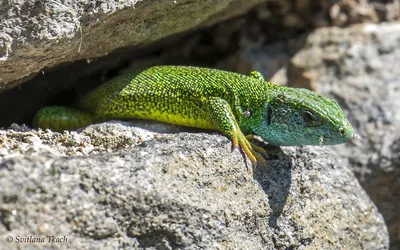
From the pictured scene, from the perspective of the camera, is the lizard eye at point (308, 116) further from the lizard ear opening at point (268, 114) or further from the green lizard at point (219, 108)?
the lizard ear opening at point (268, 114)

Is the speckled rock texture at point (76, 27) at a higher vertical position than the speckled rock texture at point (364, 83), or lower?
higher

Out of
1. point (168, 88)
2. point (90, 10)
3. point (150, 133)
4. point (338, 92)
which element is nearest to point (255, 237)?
point (150, 133)

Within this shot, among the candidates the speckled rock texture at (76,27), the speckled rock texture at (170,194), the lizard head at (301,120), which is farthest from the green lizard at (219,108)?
the speckled rock texture at (76,27)

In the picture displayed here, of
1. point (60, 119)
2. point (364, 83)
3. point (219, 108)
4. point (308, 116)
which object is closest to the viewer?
point (308, 116)

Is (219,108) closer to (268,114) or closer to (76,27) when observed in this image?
(268,114)

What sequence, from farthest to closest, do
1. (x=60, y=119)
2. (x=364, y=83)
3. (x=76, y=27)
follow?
1. (x=364, y=83)
2. (x=60, y=119)
3. (x=76, y=27)

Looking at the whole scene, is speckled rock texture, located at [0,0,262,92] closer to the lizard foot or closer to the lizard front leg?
the lizard front leg

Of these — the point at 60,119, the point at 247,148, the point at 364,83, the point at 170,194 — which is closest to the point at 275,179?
the point at 247,148
